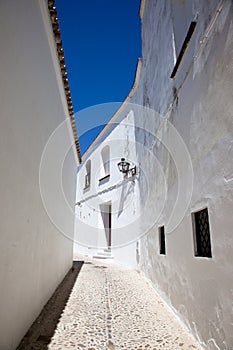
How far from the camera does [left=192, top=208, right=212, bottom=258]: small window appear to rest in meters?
2.68

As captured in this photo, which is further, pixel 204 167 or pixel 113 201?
pixel 113 201

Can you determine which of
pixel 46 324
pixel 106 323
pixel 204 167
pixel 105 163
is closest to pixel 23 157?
pixel 204 167

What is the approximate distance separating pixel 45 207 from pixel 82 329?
1744 mm

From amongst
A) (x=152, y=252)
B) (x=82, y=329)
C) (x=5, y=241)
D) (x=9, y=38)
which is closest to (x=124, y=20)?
(x=9, y=38)

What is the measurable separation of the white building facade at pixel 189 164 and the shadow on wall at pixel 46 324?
1681 mm

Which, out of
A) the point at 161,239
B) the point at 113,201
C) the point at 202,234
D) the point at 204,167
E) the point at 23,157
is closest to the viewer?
the point at 23,157

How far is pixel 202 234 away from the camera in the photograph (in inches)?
112

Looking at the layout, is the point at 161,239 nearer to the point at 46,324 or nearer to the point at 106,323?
the point at 106,323

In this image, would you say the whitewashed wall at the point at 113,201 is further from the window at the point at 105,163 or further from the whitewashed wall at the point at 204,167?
the whitewashed wall at the point at 204,167

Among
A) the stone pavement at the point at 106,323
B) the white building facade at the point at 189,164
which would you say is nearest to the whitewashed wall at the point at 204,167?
the white building facade at the point at 189,164

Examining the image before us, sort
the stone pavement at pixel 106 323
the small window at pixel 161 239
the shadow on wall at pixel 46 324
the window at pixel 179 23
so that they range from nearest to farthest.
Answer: the shadow on wall at pixel 46 324
the stone pavement at pixel 106 323
the window at pixel 179 23
the small window at pixel 161 239

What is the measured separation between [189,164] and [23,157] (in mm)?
2029

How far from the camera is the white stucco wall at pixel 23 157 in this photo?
79.1 inches

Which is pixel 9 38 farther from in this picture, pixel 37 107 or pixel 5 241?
pixel 5 241
